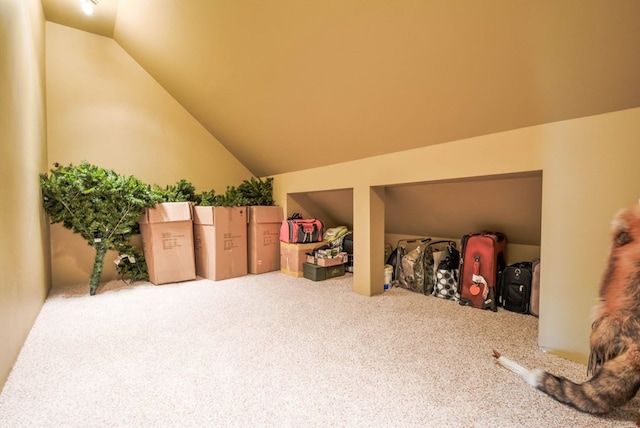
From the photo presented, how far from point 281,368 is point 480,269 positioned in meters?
1.94

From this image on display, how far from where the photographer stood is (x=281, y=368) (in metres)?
1.54

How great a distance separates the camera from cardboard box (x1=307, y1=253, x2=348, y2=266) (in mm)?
3379

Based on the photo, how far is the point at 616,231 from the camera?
1.34 metres

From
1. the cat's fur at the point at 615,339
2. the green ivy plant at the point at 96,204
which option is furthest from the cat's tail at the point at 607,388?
the green ivy plant at the point at 96,204

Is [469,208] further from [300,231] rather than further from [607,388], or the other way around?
[300,231]

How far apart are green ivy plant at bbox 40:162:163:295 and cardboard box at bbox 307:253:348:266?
1923mm

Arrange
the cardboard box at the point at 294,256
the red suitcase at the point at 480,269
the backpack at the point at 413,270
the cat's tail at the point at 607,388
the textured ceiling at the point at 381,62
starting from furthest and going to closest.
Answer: the cardboard box at the point at 294,256
the backpack at the point at 413,270
the red suitcase at the point at 480,269
the textured ceiling at the point at 381,62
the cat's tail at the point at 607,388

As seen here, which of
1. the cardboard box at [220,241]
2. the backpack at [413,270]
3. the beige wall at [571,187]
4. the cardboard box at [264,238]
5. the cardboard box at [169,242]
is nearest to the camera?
the beige wall at [571,187]

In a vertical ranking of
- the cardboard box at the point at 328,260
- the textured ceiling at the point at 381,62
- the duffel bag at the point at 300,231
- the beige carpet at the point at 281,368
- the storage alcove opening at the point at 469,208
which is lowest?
the beige carpet at the point at 281,368

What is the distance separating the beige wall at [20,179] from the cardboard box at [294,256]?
2.33 meters

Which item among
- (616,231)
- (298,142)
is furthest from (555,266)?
(298,142)

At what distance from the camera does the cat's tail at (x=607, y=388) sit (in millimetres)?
1146

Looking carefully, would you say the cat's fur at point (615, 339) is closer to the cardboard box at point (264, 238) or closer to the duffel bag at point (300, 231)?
the duffel bag at point (300, 231)

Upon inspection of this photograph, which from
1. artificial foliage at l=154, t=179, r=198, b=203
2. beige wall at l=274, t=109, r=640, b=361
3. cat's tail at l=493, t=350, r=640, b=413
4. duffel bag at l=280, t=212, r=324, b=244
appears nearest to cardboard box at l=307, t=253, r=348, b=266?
duffel bag at l=280, t=212, r=324, b=244
